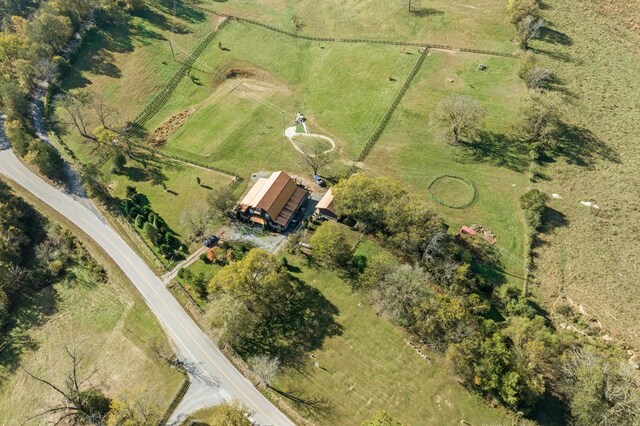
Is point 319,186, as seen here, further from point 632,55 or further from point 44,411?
point 632,55

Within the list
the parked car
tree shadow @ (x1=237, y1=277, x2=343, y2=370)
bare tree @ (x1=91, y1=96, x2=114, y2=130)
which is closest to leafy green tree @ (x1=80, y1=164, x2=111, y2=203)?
bare tree @ (x1=91, y1=96, x2=114, y2=130)

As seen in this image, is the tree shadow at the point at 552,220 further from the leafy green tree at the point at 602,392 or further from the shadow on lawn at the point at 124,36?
the shadow on lawn at the point at 124,36

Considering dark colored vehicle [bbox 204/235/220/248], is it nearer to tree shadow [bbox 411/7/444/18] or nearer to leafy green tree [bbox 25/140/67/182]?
leafy green tree [bbox 25/140/67/182]

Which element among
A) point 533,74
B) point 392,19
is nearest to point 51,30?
point 392,19

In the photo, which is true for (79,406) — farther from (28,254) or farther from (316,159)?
(316,159)

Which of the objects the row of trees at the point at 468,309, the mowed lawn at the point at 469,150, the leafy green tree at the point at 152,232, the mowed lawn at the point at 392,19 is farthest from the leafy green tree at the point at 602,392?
the mowed lawn at the point at 392,19

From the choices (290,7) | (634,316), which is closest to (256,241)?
(634,316)
